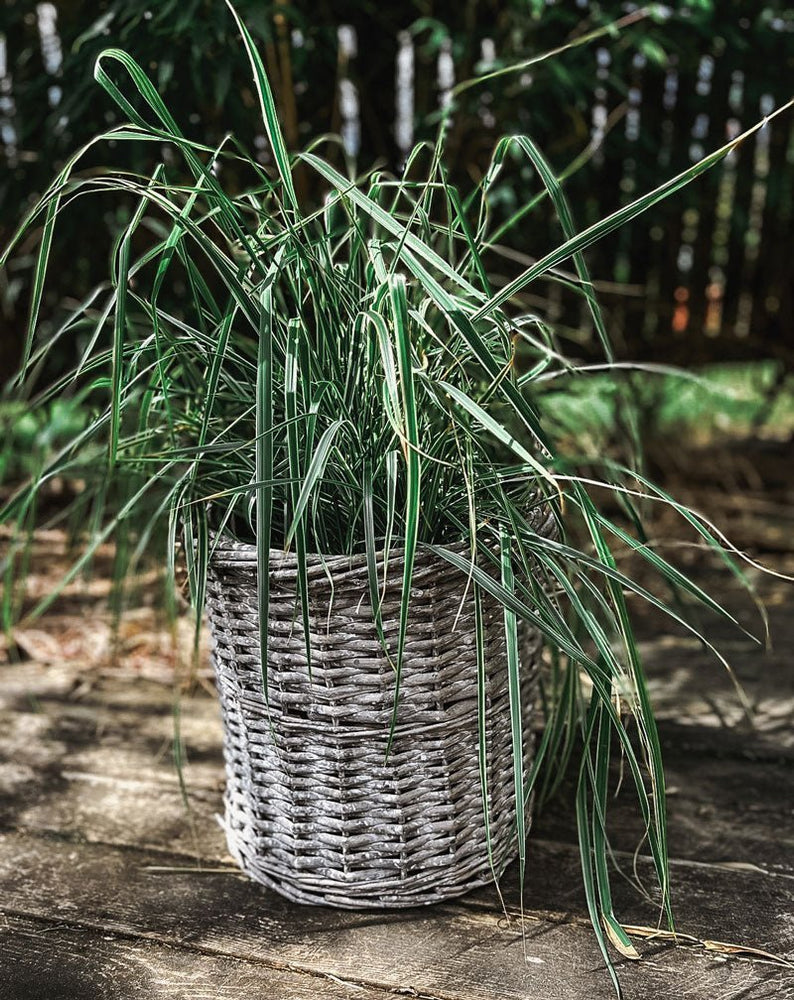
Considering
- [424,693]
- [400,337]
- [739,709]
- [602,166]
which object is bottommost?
[739,709]

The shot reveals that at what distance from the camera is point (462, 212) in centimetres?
90

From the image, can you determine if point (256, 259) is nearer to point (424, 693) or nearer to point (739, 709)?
point (424, 693)

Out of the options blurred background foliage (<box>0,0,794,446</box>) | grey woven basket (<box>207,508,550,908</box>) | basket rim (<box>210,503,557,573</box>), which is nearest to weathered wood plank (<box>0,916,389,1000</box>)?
grey woven basket (<box>207,508,550,908</box>)

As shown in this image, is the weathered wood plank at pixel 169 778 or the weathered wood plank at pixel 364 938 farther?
the weathered wood plank at pixel 169 778

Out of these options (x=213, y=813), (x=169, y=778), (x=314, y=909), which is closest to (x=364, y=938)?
(x=314, y=909)

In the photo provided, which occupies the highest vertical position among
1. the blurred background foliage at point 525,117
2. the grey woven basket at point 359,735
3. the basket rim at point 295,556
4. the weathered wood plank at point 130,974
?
the blurred background foliage at point 525,117

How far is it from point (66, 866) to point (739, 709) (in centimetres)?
89

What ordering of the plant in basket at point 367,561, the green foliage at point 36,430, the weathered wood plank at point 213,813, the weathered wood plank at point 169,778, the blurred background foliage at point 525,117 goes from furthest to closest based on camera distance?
the blurred background foliage at point 525,117
the green foliage at point 36,430
the weathered wood plank at point 169,778
the weathered wood plank at point 213,813
the plant in basket at point 367,561

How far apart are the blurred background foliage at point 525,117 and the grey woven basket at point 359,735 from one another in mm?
423

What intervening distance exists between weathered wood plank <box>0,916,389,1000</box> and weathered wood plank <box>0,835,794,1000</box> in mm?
13

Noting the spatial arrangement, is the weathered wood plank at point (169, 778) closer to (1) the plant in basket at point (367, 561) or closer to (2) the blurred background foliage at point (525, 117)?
(1) the plant in basket at point (367, 561)

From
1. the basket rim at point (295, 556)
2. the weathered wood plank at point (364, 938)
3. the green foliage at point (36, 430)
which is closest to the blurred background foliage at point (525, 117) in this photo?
the green foliage at point (36, 430)

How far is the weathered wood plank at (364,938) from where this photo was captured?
81cm

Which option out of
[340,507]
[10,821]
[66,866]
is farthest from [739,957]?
[10,821]
